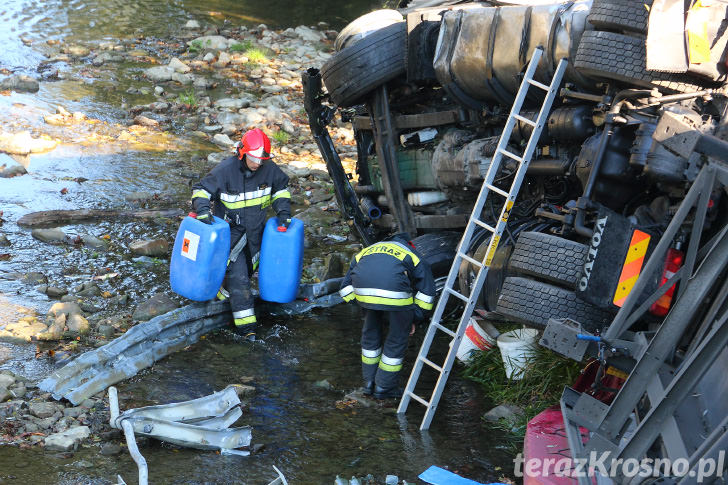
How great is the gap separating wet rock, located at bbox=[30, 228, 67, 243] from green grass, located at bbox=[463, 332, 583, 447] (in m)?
4.28

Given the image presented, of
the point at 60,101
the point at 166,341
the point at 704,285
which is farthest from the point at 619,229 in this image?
the point at 60,101

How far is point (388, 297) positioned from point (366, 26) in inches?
107

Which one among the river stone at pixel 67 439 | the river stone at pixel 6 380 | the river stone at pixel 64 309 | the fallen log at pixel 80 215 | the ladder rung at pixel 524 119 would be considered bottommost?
the fallen log at pixel 80 215

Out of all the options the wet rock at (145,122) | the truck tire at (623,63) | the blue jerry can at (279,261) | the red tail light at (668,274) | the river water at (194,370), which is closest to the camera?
the red tail light at (668,274)

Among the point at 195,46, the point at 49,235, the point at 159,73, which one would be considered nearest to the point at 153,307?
the point at 49,235

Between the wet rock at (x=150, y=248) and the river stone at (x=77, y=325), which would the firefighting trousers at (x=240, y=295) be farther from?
the wet rock at (x=150, y=248)

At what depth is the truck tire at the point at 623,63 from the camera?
471cm

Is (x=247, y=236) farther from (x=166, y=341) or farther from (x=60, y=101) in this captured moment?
(x=60, y=101)

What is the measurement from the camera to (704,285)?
142 inches

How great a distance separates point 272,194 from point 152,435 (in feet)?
8.91

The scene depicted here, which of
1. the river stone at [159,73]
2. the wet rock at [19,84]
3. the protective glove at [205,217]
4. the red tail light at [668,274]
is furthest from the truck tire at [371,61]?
the river stone at [159,73]

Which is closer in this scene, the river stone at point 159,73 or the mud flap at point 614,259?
the mud flap at point 614,259

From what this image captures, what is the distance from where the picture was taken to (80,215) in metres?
8.32

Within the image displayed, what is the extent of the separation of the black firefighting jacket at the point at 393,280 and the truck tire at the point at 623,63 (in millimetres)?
1616
